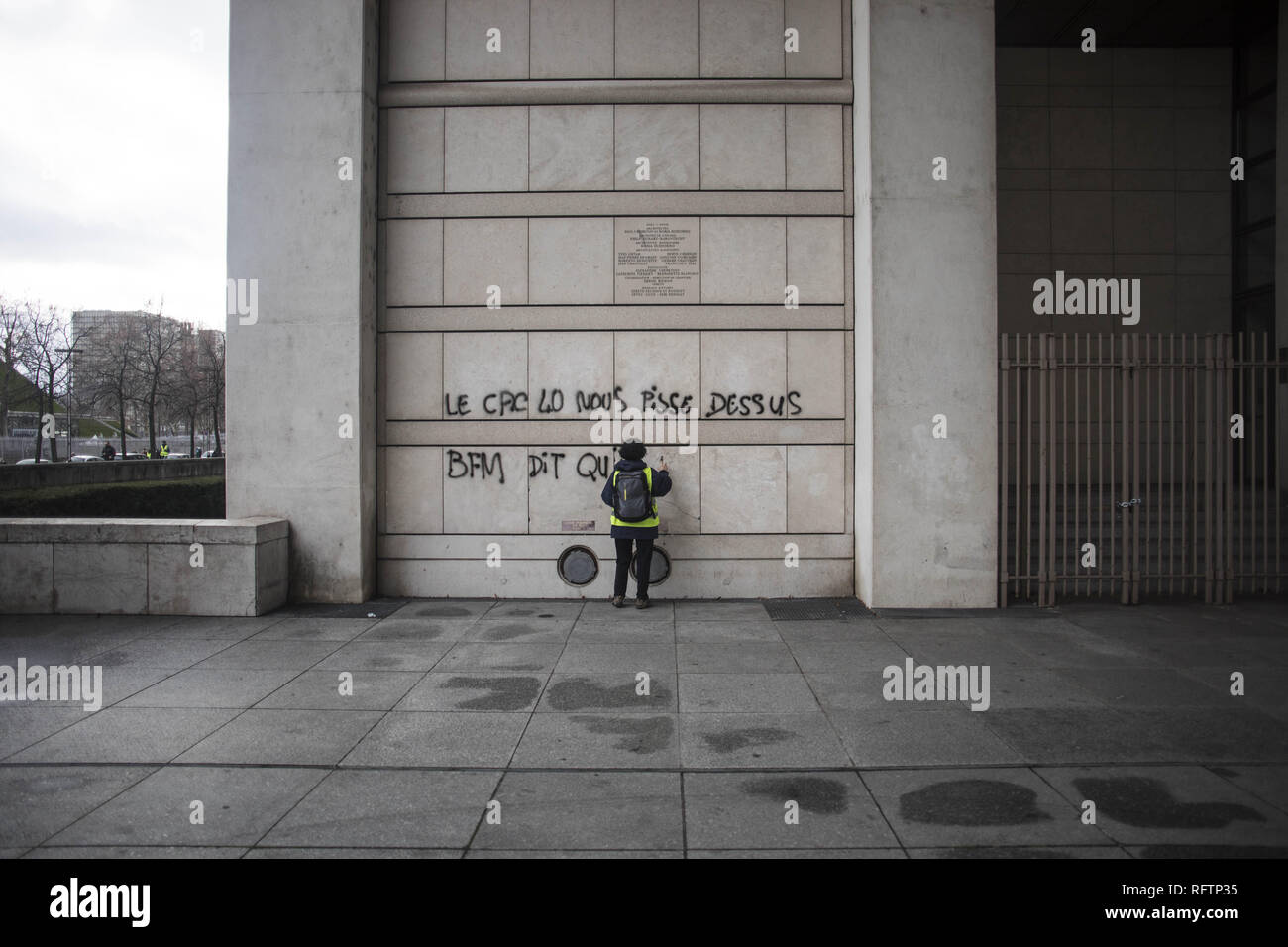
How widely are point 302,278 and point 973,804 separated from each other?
27.1 feet

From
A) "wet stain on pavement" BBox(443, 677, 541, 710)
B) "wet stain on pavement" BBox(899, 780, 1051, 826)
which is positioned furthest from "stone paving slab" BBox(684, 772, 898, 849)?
"wet stain on pavement" BBox(443, 677, 541, 710)

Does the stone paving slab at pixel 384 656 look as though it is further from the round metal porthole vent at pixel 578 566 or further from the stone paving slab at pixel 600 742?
the round metal porthole vent at pixel 578 566

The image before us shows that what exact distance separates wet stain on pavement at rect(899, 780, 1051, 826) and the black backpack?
15.4 feet

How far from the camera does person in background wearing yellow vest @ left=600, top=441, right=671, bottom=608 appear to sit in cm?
848

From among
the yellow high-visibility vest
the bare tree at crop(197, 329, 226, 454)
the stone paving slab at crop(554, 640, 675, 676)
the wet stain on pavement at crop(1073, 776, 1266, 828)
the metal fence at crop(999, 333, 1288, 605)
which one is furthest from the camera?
the bare tree at crop(197, 329, 226, 454)

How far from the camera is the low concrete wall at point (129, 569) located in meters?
8.24

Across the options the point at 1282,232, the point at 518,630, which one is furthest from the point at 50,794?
the point at 1282,232

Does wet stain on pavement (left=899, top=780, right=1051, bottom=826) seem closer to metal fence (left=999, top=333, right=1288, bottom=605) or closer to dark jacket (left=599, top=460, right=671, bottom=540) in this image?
metal fence (left=999, top=333, right=1288, bottom=605)

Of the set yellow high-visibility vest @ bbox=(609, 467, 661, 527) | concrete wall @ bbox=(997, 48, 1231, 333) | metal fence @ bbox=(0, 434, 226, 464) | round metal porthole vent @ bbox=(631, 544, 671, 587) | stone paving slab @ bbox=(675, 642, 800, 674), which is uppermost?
concrete wall @ bbox=(997, 48, 1231, 333)

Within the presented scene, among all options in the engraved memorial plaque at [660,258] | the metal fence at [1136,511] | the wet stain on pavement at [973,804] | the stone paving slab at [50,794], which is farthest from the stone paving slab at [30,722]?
the metal fence at [1136,511]

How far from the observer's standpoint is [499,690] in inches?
233

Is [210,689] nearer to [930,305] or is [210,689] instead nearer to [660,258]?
[660,258]
